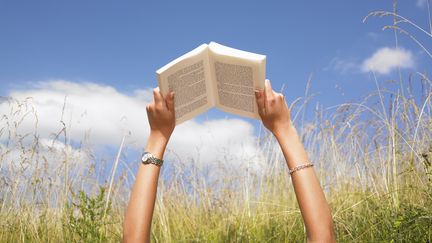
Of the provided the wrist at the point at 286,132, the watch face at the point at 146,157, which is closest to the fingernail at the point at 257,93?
the wrist at the point at 286,132

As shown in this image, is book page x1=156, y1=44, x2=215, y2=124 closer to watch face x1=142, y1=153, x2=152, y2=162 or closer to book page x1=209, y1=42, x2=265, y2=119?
book page x1=209, y1=42, x2=265, y2=119

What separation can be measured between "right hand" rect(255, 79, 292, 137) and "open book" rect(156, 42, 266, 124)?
0.04 m

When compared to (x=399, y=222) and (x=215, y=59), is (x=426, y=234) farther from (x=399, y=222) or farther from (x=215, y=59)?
(x=215, y=59)

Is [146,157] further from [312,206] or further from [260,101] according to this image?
[312,206]

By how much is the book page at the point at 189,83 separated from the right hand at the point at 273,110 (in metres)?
0.24

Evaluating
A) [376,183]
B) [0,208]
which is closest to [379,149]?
[376,183]

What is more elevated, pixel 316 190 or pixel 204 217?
pixel 204 217

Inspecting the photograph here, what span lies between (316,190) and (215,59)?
0.60 metres

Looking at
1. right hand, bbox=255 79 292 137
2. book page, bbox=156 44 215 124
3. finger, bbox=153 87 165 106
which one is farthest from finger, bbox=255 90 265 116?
finger, bbox=153 87 165 106

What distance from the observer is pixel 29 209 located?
443 centimetres

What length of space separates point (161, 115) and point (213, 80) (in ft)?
0.78

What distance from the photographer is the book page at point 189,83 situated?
1.82 metres

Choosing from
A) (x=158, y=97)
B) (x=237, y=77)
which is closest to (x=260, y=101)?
(x=237, y=77)

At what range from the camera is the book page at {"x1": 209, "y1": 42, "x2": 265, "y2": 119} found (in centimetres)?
178
